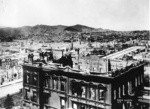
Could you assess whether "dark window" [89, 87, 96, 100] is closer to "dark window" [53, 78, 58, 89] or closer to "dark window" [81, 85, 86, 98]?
"dark window" [81, 85, 86, 98]

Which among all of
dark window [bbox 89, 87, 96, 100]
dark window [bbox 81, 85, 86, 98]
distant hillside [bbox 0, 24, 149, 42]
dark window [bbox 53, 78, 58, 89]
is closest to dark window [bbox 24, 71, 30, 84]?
dark window [bbox 53, 78, 58, 89]

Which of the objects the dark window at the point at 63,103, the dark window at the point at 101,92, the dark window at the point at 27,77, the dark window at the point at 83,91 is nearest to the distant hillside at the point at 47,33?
the dark window at the point at 27,77

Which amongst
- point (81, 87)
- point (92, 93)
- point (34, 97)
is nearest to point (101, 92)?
point (92, 93)

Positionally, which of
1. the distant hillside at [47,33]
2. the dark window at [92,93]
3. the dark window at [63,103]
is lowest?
the dark window at [63,103]

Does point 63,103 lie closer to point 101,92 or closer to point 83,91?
point 83,91

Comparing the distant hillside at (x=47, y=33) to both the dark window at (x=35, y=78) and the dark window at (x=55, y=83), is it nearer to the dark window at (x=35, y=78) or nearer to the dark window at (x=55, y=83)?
the dark window at (x=35, y=78)

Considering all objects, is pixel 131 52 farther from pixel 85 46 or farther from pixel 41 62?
pixel 41 62

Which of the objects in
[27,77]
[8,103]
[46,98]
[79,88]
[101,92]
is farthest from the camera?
[8,103]

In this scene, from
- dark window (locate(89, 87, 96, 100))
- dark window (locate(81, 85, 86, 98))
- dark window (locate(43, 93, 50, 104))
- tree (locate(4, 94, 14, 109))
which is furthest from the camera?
tree (locate(4, 94, 14, 109))
